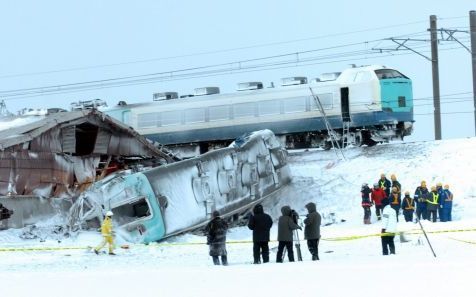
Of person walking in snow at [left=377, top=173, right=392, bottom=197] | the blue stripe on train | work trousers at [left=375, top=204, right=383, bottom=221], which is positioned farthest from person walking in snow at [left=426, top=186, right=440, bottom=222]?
the blue stripe on train

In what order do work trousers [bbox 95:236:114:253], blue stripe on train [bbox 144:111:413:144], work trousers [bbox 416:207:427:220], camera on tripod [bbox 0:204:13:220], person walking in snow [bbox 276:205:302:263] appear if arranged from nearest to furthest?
person walking in snow [bbox 276:205:302:263] < work trousers [bbox 95:236:114:253] < camera on tripod [bbox 0:204:13:220] < work trousers [bbox 416:207:427:220] < blue stripe on train [bbox 144:111:413:144]

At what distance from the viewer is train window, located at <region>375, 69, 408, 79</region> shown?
43.4m

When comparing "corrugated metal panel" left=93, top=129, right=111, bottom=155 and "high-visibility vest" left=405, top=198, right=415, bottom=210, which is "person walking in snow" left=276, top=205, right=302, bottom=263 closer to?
"high-visibility vest" left=405, top=198, right=415, bottom=210

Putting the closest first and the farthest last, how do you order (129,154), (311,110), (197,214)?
(197,214) < (129,154) < (311,110)

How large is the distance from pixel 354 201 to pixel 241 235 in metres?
5.43

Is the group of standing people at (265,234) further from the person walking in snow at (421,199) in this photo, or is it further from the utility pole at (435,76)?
the utility pole at (435,76)

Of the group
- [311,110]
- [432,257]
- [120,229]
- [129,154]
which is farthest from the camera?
[311,110]

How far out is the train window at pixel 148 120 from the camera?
48406 mm

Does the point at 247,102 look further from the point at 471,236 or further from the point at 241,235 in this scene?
the point at 471,236

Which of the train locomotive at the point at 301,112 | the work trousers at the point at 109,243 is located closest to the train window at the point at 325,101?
the train locomotive at the point at 301,112

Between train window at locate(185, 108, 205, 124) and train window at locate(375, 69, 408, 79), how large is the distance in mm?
8823

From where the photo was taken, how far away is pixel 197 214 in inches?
1210

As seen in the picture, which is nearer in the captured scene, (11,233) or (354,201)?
(11,233)

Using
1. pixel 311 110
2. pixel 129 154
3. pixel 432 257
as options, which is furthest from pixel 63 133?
pixel 432 257
